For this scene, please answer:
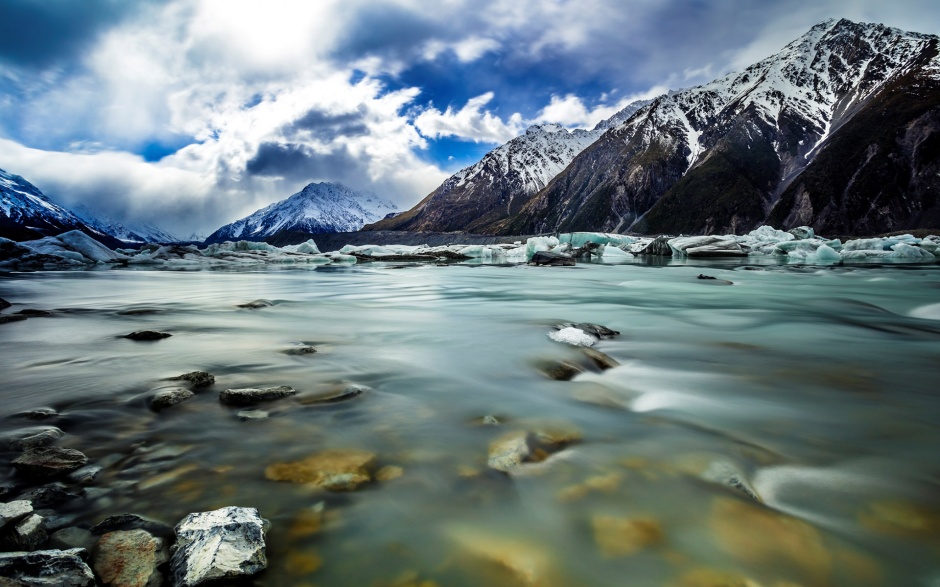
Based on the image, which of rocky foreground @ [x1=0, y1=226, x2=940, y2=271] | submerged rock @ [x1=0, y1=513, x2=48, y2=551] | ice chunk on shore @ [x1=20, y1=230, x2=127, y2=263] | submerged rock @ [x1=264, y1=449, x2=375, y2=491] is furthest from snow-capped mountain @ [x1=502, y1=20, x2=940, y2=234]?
ice chunk on shore @ [x1=20, y1=230, x2=127, y2=263]

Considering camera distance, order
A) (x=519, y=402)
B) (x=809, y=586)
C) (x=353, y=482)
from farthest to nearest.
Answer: (x=519, y=402), (x=353, y=482), (x=809, y=586)

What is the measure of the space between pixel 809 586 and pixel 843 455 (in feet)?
4.98

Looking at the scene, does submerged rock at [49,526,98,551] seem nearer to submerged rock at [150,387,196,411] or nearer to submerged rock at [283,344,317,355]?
submerged rock at [150,387,196,411]

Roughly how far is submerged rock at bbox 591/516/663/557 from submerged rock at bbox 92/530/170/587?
1806mm

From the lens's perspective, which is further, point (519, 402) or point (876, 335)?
point (876, 335)

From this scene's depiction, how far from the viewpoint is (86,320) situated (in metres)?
8.45

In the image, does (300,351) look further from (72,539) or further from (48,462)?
(72,539)

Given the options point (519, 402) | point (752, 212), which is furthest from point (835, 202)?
point (519, 402)

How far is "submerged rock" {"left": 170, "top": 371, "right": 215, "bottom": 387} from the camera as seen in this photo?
4.10m

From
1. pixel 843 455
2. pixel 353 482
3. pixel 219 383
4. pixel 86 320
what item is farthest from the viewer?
pixel 86 320

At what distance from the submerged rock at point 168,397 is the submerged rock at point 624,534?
10.9 feet

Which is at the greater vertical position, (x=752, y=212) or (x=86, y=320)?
(x=752, y=212)

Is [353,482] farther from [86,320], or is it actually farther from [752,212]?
[752,212]

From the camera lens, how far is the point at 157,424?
125 inches
